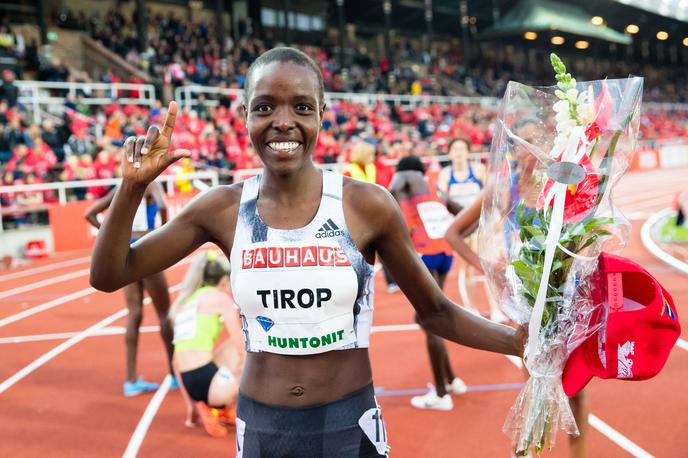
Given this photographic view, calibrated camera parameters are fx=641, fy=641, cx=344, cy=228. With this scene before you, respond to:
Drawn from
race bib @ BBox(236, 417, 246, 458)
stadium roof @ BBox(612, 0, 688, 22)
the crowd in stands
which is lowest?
race bib @ BBox(236, 417, 246, 458)

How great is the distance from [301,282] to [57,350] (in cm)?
591

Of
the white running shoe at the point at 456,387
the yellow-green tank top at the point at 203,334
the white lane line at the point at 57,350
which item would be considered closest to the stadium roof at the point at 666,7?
the white lane line at the point at 57,350

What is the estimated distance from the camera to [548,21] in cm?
3794

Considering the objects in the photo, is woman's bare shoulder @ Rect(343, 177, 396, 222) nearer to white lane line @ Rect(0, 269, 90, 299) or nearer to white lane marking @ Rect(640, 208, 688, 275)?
white lane marking @ Rect(640, 208, 688, 275)

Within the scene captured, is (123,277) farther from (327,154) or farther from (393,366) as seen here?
(327,154)

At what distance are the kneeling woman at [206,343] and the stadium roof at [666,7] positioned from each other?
4135 centimetres

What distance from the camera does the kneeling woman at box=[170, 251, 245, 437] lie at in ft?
15.1

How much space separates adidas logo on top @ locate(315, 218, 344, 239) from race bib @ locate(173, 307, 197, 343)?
10.0ft

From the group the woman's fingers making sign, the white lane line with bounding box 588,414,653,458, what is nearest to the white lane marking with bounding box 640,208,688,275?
the white lane line with bounding box 588,414,653,458

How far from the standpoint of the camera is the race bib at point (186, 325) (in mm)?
4736

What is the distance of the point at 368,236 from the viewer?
78.7 inches

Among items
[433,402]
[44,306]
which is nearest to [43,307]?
[44,306]

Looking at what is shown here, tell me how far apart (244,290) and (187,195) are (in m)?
12.2

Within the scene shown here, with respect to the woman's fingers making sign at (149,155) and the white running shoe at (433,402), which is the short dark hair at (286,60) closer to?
the woman's fingers making sign at (149,155)
